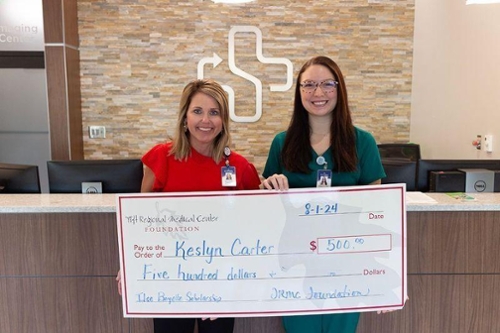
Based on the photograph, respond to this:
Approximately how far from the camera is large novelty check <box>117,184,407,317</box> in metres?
1.35

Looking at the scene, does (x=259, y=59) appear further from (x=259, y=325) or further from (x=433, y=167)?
(x=259, y=325)

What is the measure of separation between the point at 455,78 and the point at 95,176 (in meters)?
2.92

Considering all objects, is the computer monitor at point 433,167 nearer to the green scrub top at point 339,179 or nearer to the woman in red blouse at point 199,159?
the green scrub top at point 339,179

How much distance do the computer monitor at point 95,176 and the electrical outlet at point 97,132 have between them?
213 centimetres

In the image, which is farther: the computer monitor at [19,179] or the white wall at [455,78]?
the white wall at [455,78]

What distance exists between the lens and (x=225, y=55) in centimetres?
395

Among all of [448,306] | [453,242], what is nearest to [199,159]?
[453,242]

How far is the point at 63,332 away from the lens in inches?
65.4

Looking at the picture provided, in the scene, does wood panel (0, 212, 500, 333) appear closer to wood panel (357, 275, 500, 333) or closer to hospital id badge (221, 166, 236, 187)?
wood panel (357, 275, 500, 333)

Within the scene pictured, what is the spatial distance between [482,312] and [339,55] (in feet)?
9.53

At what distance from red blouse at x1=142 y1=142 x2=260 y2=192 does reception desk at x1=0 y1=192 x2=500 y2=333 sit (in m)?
0.26

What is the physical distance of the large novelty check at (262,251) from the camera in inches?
53.1

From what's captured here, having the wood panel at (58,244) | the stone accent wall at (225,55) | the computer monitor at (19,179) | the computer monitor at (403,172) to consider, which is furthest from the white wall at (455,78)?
the computer monitor at (19,179)

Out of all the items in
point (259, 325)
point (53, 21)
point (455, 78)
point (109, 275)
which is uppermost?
point (53, 21)
